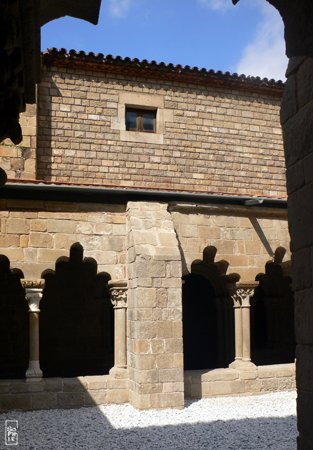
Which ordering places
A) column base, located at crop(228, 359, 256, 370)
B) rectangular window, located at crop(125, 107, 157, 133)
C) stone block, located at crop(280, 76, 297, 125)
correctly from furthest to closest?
rectangular window, located at crop(125, 107, 157, 133)
column base, located at crop(228, 359, 256, 370)
stone block, located at crop(280, 76, 297, 125)

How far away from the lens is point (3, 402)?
Result: 6824mm

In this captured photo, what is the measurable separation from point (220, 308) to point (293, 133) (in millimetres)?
7691

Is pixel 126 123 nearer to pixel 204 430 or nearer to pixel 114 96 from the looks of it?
pixel 114 96

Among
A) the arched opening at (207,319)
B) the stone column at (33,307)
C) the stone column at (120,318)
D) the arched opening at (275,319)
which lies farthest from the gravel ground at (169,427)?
the arched opening at (275,319)

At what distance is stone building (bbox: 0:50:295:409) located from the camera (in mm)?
7082

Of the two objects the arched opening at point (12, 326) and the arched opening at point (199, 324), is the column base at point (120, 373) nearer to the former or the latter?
the arched opening at point (12, 326)

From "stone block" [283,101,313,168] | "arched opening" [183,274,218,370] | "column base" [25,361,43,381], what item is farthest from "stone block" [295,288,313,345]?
"arched opening" [183,274,218,370]

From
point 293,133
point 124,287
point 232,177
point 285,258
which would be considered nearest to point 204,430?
point 124,287

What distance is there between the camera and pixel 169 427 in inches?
238

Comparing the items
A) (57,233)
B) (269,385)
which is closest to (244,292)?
(269,385)

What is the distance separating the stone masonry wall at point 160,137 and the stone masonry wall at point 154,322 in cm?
278

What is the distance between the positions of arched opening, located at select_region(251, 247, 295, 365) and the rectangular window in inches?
154

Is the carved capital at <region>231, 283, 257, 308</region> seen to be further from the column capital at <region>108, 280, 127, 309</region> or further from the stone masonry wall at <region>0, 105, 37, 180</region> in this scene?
the stone masonry wall at <region>0, 105, 37, 180</region>

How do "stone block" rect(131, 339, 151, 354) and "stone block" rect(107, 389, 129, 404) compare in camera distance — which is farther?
"stone block" rect(107, 389, 129, 404)
